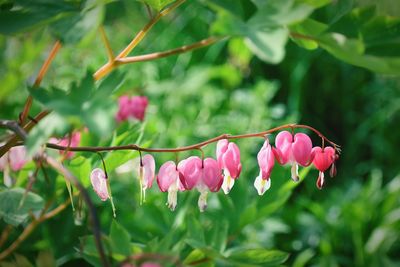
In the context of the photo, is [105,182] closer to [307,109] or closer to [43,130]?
[43,130]

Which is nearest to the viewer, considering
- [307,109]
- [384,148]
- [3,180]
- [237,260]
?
[237,260]

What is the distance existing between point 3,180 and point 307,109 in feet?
7.36

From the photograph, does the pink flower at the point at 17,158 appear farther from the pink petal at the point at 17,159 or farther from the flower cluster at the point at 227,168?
the flower cluster at the point at 227,168

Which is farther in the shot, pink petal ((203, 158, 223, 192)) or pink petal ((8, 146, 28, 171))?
pink petal ((8, 146, 28, 171))

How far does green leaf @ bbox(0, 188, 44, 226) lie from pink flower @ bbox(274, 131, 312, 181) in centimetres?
39

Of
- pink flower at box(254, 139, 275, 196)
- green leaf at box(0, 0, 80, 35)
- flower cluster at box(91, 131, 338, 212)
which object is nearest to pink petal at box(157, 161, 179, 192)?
flower cluster at box(91, 131, 338, 212)

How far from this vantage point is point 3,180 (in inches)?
41.9

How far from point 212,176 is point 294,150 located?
13 cm

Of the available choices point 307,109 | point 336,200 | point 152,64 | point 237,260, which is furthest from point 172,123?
point 237,260

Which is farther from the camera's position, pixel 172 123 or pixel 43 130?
pixel 172 123

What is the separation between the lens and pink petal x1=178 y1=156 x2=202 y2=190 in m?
0.91

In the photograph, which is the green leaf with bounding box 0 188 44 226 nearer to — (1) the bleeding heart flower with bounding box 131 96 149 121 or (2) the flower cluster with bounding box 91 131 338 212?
(2) the flower cluster with bounding box 91 131 338 212

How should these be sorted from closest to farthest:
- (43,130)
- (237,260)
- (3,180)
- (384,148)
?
(43,130), (237,260), (3,180), (384,148)

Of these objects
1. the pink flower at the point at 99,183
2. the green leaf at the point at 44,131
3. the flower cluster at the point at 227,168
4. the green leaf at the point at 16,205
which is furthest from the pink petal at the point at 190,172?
the green leaf at the point at 44,131
